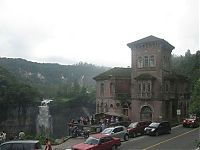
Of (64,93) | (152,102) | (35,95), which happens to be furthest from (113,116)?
(64,93)

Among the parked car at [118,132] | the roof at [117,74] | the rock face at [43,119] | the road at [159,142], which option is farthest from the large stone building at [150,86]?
the rock face at [43,119]

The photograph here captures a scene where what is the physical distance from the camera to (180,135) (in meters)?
43.1

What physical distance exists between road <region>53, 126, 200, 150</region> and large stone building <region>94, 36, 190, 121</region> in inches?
617

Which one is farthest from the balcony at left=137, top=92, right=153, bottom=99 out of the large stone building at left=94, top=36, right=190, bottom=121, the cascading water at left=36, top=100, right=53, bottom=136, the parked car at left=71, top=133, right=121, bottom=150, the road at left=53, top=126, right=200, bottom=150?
the cascading water at left=36, top=100, right=53, bottom=136

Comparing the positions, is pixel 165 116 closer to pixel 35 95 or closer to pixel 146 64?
pixel 146 64

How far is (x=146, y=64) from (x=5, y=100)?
1800 inches

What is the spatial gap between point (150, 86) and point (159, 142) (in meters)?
22.5

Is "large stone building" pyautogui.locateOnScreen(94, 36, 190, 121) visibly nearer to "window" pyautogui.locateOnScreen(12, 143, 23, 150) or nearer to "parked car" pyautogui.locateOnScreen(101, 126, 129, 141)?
"parked car" pyautogui.locateOnScreen(101, 126, 129, 141)

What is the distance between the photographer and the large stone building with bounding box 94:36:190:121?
59.1m

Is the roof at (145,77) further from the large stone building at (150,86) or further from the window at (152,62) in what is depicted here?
the window at (152,62)

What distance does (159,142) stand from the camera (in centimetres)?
3747

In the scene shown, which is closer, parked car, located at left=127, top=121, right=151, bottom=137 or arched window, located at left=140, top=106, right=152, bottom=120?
parked car, located at left=127, top=121, right=151, bottom=137

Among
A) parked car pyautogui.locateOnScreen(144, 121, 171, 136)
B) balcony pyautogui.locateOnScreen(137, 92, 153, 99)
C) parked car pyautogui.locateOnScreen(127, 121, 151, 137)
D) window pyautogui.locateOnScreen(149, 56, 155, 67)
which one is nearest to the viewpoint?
parked car pyautogui.locateOnScreen(127, 121, 151, 137)

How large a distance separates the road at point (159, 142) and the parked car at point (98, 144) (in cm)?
253
